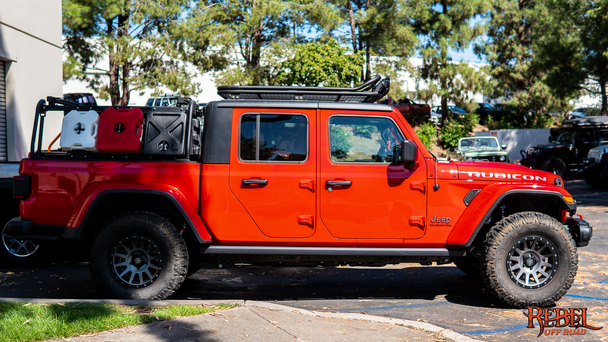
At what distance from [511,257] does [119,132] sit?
13.7ft

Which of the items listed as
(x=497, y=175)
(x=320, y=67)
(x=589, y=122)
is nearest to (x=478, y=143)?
(x=589, y=122)

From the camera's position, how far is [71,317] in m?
4.63

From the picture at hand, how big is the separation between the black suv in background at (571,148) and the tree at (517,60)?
12141mm

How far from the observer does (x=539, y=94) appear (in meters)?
33.1

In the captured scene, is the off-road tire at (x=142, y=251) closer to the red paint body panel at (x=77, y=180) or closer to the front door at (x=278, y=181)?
the red paint body panel at (x=77, y=180)

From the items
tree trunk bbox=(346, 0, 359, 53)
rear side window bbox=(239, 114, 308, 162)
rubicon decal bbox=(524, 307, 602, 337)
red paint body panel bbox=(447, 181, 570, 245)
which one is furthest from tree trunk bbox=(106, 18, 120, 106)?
rubicon decal bbox=(524, 307, 602, 337)

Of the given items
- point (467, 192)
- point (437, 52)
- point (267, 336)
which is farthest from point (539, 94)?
point (267, 336)

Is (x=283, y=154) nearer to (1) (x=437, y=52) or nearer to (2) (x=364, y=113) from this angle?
(2) (x=364, y=113)

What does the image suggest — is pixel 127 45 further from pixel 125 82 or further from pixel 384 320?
pixel 384 320

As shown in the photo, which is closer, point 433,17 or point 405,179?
point 405,179

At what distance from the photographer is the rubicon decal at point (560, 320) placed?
191 inches

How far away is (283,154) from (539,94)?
104 ft

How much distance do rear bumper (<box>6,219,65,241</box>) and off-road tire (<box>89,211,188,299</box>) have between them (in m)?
0.44

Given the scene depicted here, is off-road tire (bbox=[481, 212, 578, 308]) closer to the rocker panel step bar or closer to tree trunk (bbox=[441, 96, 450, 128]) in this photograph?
the rocker panel step bar
